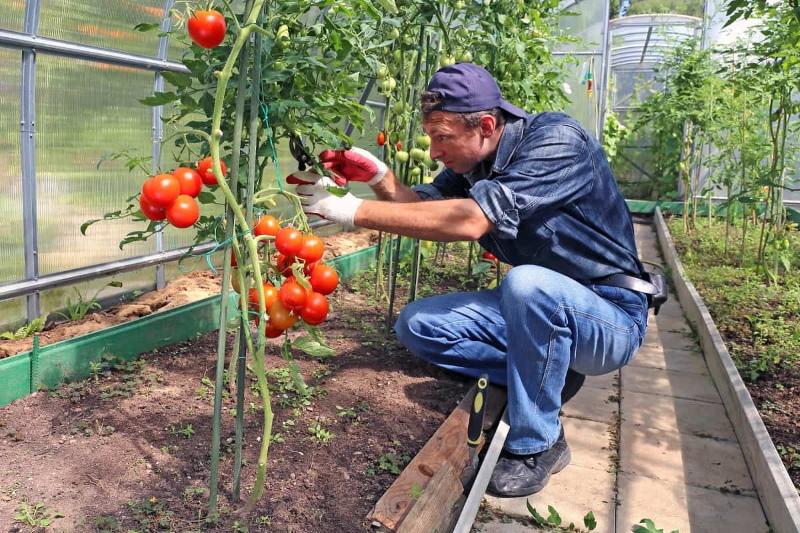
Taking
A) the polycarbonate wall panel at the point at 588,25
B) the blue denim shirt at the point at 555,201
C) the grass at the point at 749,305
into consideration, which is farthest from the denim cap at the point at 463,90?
the polycarbonate wall panel at the point at 588,25

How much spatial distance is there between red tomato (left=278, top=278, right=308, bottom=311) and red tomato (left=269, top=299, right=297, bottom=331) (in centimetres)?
2

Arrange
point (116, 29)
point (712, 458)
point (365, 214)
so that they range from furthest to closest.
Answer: point (116, 29), point (712, 458), point (365, 214)

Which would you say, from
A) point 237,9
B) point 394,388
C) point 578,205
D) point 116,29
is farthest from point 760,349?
point 116,29

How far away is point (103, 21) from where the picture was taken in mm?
3225

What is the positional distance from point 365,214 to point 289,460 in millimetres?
795

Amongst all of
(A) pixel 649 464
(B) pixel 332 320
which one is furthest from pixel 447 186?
(A) pixel 649 464

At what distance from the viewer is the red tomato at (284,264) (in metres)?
1.66

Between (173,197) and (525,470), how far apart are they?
1.47 meters

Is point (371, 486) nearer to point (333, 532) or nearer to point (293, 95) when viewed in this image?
point (333, 532)

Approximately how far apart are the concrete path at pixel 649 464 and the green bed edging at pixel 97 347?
143 cm

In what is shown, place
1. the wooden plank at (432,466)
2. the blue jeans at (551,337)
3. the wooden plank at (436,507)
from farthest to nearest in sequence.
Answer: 1. the blue jeans at (551,337)
2. the wooden plank at (432,466)
3. the wooden plank at (436,507)

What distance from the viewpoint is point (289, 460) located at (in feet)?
7.17

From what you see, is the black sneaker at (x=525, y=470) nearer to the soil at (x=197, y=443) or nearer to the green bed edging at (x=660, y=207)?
the soil at (x=197, y=443)

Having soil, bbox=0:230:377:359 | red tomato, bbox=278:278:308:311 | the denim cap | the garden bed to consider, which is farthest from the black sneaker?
soil, bbox=0:230:377:359
